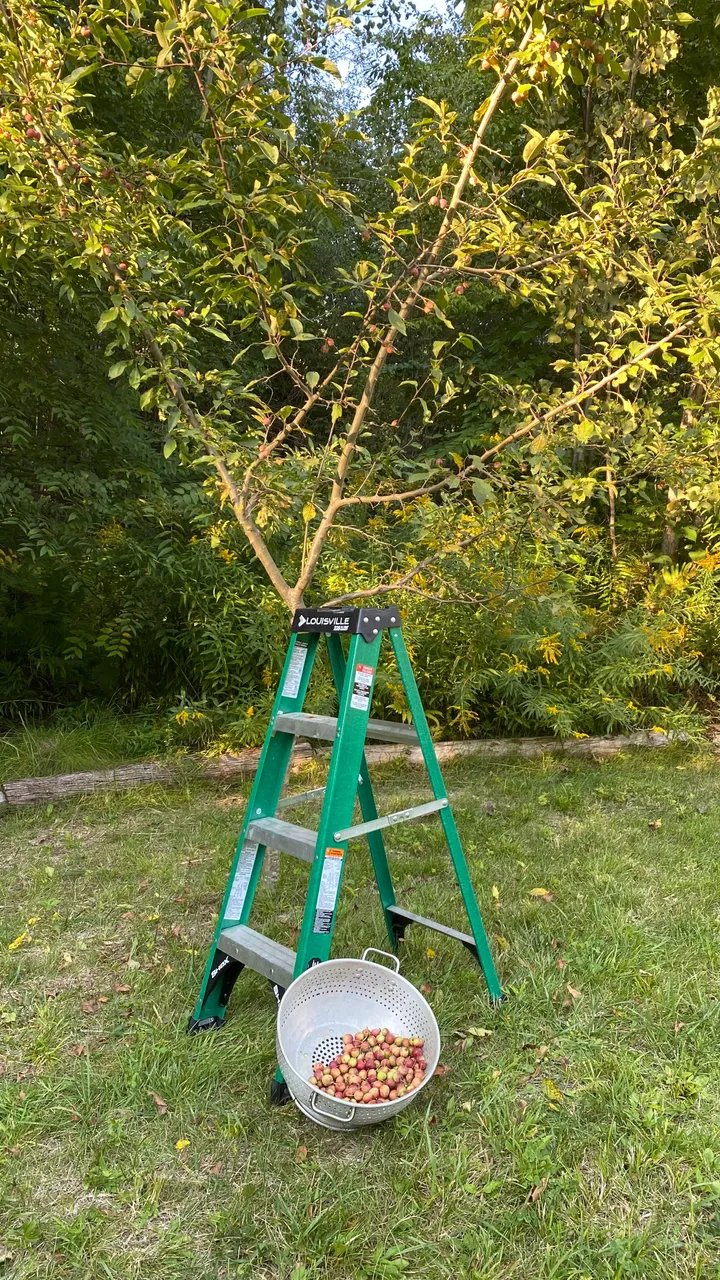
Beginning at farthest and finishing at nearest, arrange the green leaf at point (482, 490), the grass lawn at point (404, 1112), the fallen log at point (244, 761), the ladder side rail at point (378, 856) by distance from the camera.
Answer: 1. the fallen log at point (244, 761)
2. the ladder side rail at point (378, 856)
3. the green leaf at point (482, 490)
4. the grass lawn at point (404, 1112)

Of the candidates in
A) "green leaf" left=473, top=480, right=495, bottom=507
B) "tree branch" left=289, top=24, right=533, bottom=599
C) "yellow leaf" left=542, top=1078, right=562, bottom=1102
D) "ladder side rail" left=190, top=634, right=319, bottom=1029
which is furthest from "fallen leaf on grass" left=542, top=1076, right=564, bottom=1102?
"tree branch" left=289, top=24, right=533, bottom=599

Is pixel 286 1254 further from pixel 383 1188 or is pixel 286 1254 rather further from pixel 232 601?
pixel 232 601

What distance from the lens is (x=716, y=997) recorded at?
2.47 m

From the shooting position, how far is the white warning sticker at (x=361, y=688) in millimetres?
2213

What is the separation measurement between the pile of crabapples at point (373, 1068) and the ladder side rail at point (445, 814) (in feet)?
1.42

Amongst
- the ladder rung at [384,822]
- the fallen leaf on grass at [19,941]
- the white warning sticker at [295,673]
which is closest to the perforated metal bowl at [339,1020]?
the ladder rung at [384,822]

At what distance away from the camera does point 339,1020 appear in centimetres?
214

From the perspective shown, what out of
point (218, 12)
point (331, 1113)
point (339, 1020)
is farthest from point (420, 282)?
point (331, 1113)

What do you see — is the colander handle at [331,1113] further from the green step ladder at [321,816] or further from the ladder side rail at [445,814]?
the ladder side rail at [445,814]

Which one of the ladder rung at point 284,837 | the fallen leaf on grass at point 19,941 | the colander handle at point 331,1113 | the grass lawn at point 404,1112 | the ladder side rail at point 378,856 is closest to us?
the grass lawn at point 404,1112

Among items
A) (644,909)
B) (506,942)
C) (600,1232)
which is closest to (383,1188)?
(600,1232)

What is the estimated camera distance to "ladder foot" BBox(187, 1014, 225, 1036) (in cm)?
238

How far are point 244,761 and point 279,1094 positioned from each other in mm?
3017

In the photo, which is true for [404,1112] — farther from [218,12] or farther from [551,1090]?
[218,12]
